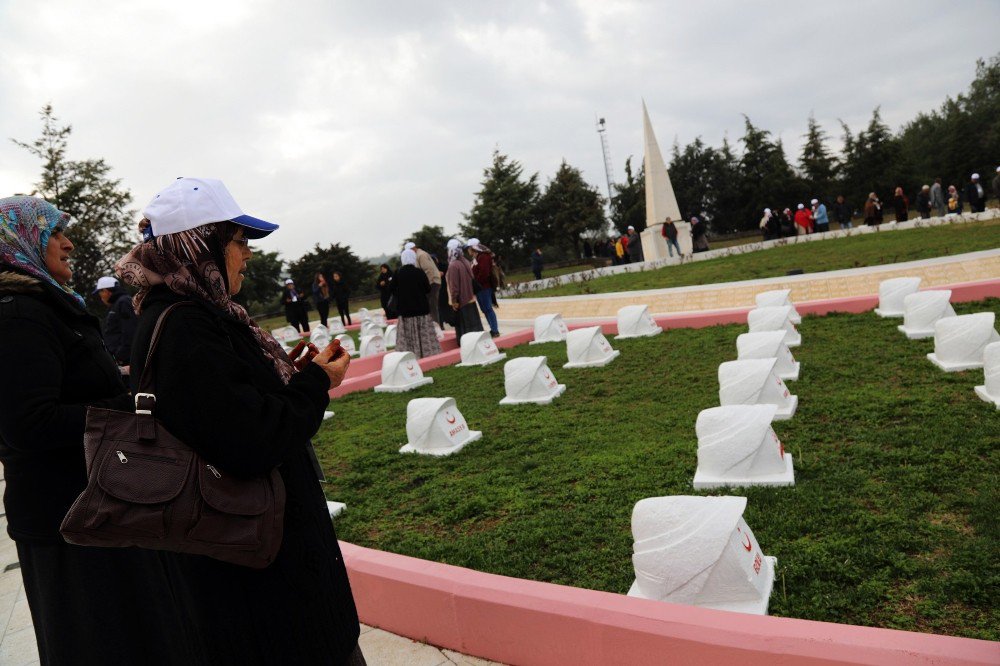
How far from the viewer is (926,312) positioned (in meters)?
7.48

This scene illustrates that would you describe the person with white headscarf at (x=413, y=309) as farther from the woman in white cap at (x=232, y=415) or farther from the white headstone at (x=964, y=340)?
the woman in white cap at (x=232, y=415)

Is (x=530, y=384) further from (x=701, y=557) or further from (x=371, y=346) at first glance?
(x=371, y=346)

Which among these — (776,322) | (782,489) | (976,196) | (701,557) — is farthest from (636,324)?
(976,196)

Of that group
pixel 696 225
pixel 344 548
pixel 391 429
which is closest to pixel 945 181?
pixel 696 225

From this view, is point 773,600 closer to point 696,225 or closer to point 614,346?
point 614,346

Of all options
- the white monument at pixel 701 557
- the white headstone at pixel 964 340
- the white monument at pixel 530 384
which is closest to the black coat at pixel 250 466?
the white monument at pixel 701 557

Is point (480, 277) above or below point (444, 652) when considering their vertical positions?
above

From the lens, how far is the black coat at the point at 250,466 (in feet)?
5.23

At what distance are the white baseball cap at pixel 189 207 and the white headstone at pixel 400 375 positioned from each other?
7676 mm

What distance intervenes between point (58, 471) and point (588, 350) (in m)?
6.96

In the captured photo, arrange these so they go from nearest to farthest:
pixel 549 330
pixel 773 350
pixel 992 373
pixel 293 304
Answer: pixel 992 373
pixel 773 350
pixel 549 330
pixel 293 304

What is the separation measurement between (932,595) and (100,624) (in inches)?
128

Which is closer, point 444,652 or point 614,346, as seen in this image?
point 444,652

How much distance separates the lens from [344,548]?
3938 mm
